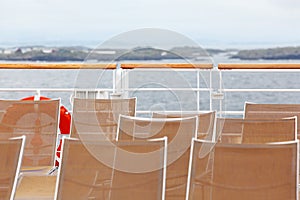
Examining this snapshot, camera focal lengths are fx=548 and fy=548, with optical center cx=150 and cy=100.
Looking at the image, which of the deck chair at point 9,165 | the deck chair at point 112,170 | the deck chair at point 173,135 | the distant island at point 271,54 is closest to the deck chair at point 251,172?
the deck chair at point 112,170

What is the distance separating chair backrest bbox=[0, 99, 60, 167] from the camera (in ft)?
10.2

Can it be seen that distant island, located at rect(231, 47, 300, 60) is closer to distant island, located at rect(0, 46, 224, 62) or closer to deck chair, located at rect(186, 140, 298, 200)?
distant island, located at rect(0, 46, 224, 62)

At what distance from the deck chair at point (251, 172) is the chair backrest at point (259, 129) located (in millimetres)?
730

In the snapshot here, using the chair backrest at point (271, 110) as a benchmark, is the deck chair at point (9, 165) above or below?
below

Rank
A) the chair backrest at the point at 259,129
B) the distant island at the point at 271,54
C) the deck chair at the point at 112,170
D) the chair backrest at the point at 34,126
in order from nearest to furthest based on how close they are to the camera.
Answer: the deck chair at the point at 112,170, the chair backrest at the point at 259,129, the chair backrest at the point at 34,126, the distant island at the point at 271,54

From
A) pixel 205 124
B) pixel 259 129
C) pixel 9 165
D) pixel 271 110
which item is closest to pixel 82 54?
pixel 271 110

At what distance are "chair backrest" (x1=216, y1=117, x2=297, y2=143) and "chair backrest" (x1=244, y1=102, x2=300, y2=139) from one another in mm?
465

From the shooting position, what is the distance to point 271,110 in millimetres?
3205

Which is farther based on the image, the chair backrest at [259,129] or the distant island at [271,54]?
the distant island at [271,54]

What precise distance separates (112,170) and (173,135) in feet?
2.16

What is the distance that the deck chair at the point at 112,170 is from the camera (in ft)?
6.61

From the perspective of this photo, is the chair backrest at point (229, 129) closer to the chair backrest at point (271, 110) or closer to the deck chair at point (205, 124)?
the deck chair at point (205, 124)

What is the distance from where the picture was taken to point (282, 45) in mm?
11992

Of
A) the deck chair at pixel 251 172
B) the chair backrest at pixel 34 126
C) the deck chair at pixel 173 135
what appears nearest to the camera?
the deck chair at pixel 251 172
